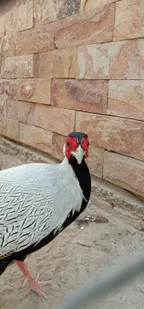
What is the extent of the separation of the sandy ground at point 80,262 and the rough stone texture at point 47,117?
3.58 ft

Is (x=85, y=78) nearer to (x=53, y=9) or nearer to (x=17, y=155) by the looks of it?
(x=53, y=9)

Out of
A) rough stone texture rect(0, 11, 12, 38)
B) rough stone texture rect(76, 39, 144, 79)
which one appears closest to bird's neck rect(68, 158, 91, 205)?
rough stone texture rect(76, 39, 144, 79)

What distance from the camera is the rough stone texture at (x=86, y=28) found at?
251 cm

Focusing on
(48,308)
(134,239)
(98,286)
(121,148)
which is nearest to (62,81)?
(121,148)

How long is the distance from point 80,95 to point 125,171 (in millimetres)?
962

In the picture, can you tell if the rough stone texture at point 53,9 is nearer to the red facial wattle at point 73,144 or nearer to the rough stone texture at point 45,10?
the rough stone texture at point 45,10

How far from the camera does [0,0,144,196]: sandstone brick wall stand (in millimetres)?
2373

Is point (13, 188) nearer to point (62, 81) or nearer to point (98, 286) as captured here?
point (98, 286)

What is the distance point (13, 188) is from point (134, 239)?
1.30m

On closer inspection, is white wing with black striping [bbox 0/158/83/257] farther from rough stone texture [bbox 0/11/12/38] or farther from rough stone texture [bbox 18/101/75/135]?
rough stone texture [bbox 0/11/12/38]

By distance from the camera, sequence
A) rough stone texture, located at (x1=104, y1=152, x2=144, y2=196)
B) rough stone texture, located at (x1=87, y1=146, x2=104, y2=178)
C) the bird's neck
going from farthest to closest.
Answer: rough stone texture, located at (x1=87, y1=146, x2=104, y2=178) < rough stone texture, located at (x1=104, y1=152, x2=144, y2=196) < the bird's neck

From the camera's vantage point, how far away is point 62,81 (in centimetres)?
314

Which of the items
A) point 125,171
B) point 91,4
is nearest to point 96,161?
point 125,171

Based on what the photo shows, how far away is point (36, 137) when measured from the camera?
3736 mm
